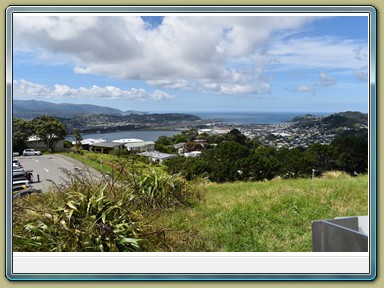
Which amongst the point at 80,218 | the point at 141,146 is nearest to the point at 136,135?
the point at 141,146

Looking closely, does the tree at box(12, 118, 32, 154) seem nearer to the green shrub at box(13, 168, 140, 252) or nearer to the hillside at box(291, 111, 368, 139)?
the green shrub at box(13, 168, 140, 252)

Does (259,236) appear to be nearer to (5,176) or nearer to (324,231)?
(324,231)

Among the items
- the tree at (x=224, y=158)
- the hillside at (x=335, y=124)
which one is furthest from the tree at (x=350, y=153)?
the tree at (x=224, y=158)

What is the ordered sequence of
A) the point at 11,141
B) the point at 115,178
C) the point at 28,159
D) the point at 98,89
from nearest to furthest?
1. the point at 11,141
2. the point at 28,159
3. the point at 98,89
4. the point at 115,178

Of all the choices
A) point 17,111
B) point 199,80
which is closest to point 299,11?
point 199,80

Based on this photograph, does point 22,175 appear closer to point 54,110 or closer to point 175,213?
point 54,110

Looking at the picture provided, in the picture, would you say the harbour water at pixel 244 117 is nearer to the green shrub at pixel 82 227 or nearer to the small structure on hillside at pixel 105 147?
the small structure on hillside at pixel 105 147

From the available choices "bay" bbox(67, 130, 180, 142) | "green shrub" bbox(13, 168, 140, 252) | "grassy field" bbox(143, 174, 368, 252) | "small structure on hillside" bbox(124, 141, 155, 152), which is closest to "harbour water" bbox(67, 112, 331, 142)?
"bay" bbox(67, 130, 180, 142)
